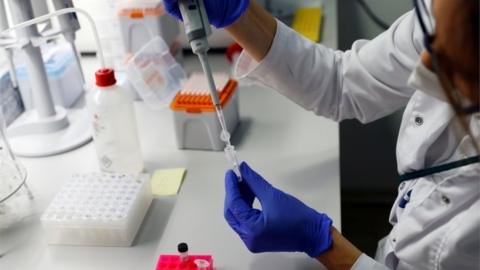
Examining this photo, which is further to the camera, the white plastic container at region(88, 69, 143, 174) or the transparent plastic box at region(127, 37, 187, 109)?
the transparent plastic box at region(127, 37, 187, 109)

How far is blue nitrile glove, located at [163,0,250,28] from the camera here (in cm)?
103

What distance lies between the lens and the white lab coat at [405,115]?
0.86 metres

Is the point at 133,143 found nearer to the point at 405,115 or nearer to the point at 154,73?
the point at 154,73

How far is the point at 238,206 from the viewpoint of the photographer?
2.97ft

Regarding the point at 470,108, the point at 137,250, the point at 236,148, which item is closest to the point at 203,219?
the point at 137,250

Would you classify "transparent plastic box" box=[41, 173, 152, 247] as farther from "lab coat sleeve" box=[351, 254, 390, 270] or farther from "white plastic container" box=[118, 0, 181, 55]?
"white plastic container" box=[118, 0, 181, 55]

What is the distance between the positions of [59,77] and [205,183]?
550 mm

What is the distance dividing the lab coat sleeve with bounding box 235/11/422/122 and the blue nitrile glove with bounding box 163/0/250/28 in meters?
0.10

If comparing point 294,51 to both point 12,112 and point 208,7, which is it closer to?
point 208,7

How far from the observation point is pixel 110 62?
1.48 m

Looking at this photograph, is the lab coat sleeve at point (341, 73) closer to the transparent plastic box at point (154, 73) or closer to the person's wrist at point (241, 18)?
the person's wrist at point (241, 18)

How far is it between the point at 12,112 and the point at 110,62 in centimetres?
30

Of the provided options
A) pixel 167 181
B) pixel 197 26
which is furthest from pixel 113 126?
pixel 197 26

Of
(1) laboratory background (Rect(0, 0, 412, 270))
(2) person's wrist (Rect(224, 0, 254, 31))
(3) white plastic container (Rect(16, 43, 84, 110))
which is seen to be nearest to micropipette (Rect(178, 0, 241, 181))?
(1) laboratory background (Rect(0, 0, 412, 270))
